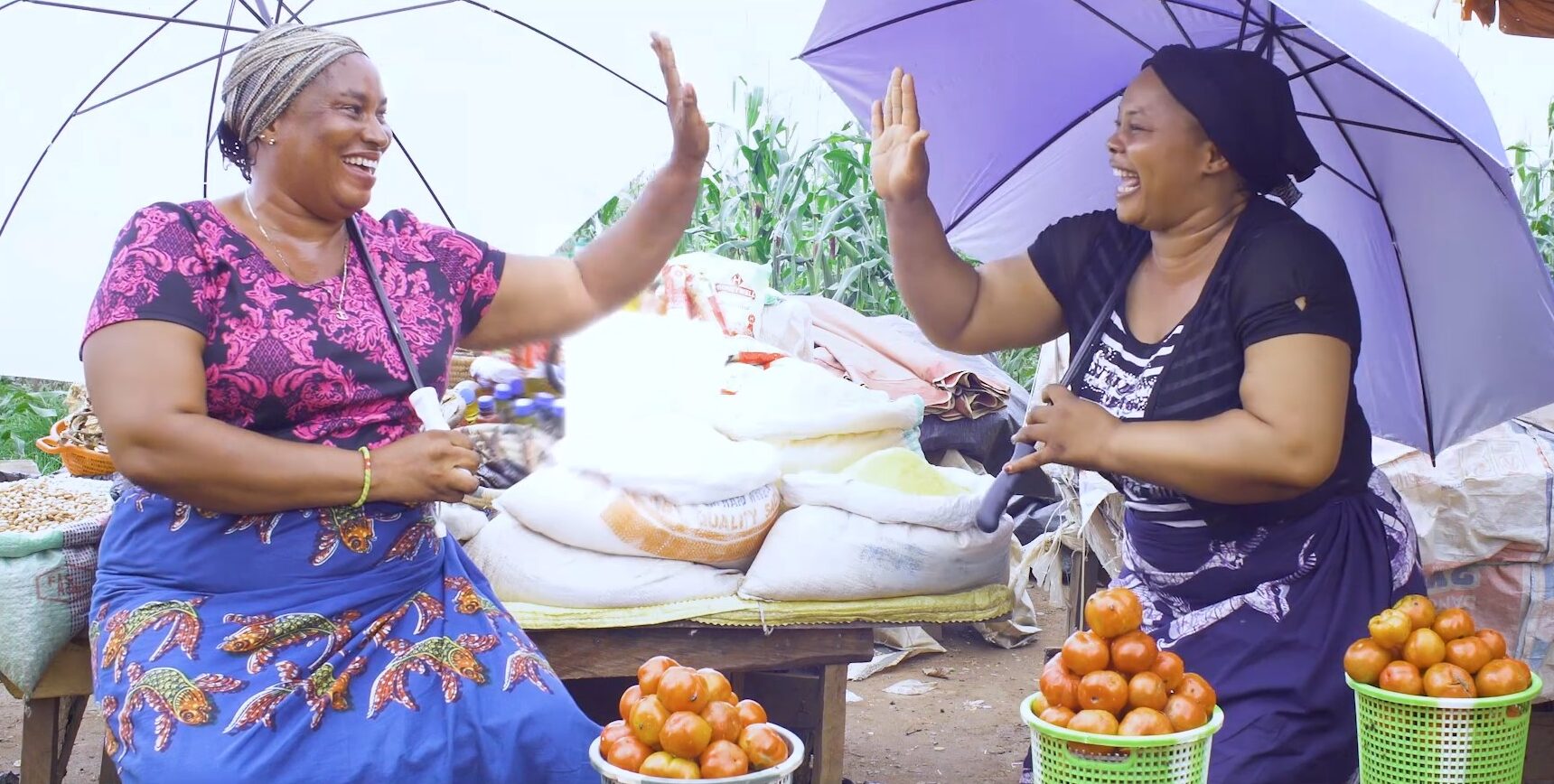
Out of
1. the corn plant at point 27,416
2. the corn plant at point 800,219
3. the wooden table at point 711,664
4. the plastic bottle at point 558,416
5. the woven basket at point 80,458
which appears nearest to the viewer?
the plastic bottle at point 558,416

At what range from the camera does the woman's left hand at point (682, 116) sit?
103 inches

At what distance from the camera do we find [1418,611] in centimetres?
225

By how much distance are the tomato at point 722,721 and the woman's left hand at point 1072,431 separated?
753 mm

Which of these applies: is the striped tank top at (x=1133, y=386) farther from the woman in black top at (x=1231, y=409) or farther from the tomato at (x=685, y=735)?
the tomato at (x=685, y=735)

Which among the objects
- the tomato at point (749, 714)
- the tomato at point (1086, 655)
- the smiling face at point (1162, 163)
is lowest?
the tomato at point (749, 714)

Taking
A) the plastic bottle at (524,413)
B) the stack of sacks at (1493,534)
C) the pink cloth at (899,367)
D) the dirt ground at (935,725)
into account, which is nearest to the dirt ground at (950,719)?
the dirt ground at (935,725)

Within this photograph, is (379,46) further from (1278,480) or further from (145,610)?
(1278,480)

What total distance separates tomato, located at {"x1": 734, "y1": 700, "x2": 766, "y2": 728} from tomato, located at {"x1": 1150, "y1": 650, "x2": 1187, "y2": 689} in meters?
0.58

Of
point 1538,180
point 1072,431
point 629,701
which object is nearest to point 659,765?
point 629,701

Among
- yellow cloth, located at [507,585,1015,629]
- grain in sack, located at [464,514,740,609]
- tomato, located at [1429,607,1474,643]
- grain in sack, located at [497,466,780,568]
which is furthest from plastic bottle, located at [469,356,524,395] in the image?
tomato, located at [1429,607,1474,643]

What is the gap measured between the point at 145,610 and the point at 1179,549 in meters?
1.81

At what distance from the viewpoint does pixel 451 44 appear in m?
2.78

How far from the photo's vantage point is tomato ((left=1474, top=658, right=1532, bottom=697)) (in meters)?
2.14

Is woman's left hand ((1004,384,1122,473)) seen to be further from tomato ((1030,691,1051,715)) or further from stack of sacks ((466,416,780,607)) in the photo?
stack of sacks ((466,416,780,607))
